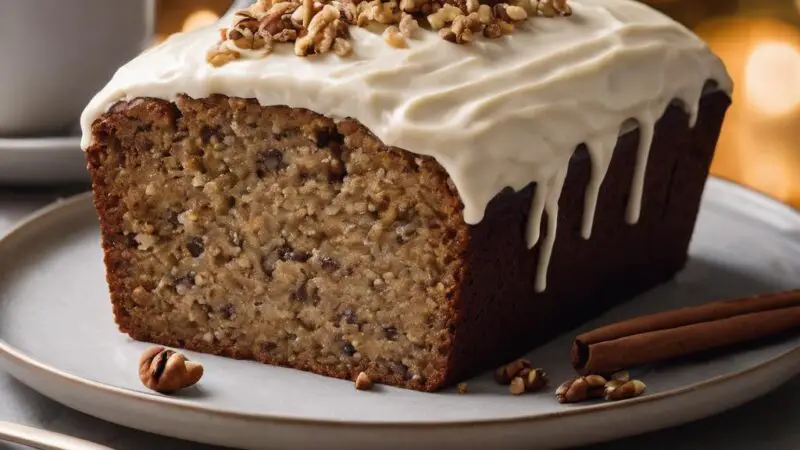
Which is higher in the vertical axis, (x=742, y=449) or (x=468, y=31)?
(x=468, y=31)

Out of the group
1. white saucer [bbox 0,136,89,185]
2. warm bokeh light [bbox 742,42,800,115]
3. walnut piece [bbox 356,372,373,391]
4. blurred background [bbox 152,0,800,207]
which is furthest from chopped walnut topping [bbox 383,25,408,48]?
warm bokeh light [bbox 742,42,800,115]

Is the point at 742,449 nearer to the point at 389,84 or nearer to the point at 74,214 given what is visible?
the point at 389,84

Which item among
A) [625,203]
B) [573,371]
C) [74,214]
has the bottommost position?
[74,214]

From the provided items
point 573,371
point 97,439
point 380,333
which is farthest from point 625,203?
point 97,439

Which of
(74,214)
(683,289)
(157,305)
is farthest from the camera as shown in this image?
(74,214)

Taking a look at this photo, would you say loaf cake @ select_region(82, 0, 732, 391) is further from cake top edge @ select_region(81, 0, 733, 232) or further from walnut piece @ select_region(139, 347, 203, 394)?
walnut piece @ select_region(139, 347, 203, 394)

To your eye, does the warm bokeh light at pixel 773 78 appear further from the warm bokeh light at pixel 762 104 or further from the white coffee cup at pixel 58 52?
the white coffee cup at pixel 58 52

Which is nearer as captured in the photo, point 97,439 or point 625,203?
point 97,439

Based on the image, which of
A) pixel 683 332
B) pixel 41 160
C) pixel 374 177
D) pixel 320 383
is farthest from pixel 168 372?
pixel 41 160
